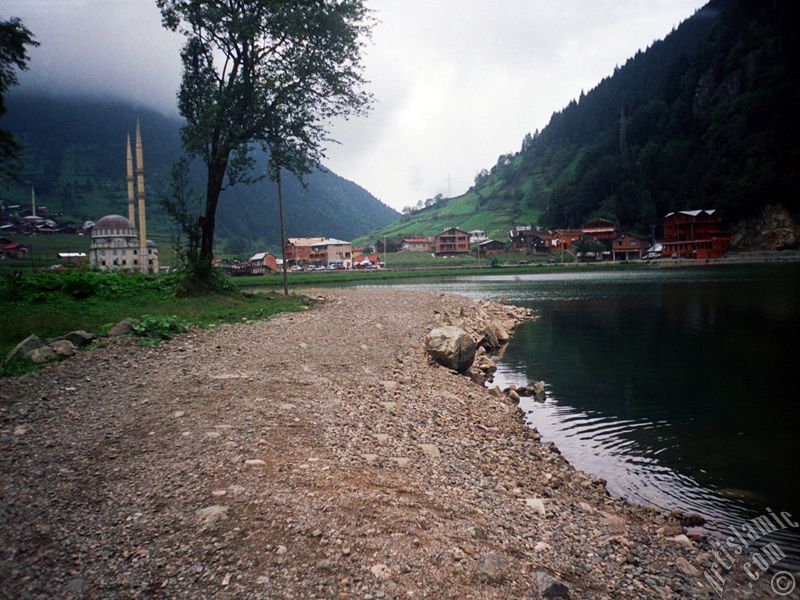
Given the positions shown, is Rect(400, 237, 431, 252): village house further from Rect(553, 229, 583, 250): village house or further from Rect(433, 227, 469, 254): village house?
Rect(553, 229, 583, 250): village house

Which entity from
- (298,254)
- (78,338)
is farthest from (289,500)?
(298,254)

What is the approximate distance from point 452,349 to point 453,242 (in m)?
157

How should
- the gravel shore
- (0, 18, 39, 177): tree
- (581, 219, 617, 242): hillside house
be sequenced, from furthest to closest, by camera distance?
1. (581, 219, 617, 242): hillside house
2. (0, 18, 39, 177): tree
3. the gravel shore

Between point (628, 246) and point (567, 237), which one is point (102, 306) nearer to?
point (628, 246)

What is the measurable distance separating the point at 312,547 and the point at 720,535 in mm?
6716

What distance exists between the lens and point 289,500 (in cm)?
572

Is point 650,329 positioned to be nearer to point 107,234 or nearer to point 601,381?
point 601,381

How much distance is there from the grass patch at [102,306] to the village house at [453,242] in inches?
5803

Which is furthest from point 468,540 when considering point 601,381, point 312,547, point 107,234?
point 107,234

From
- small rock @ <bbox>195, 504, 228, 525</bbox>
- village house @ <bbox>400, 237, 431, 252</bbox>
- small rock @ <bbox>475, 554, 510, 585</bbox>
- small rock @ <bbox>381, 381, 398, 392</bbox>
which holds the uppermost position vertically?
village house @ <bbox>400, 237, 431, 252</bbox>

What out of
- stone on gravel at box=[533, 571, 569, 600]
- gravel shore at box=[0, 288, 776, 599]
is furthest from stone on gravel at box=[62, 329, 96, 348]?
stone on gravel at box=[533, 571, 569, 600]

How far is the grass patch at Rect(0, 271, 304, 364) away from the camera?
50.3ft

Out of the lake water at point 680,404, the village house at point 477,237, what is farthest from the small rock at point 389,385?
the village house at point 477,237

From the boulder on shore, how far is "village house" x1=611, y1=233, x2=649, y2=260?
144527 mm
